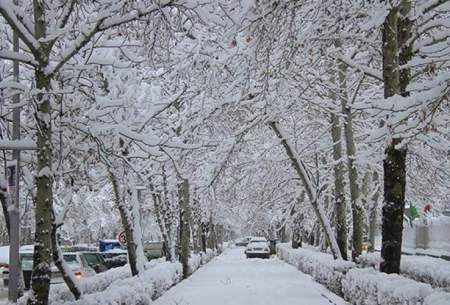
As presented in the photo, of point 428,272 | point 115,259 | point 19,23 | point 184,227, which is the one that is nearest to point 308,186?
point 428,272

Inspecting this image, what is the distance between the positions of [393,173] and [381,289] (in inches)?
98.6

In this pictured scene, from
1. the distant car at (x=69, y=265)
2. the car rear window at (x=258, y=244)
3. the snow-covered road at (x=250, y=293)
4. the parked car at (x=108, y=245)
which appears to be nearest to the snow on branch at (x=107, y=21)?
the snow-covered road at (x=250, y=293)

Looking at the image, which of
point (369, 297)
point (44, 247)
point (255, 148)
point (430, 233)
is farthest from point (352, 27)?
point (430, 233)

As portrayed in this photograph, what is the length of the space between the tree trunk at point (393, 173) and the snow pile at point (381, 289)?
1.78 feet

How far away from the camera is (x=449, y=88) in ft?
21.2

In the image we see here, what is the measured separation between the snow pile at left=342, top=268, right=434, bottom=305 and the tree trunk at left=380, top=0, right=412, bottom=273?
1.78ft

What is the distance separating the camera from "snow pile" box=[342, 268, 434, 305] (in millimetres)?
8617

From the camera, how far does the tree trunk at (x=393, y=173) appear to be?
11773mm

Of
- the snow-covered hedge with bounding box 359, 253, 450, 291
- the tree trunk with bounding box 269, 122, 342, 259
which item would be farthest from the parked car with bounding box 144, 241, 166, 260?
the snow-covered hedge with bounding box 359, 253, 450, 291

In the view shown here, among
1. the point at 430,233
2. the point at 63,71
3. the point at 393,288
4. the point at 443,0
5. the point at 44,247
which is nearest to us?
the point at 44,247

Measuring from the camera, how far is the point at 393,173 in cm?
1184

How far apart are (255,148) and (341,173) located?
516 centimetres

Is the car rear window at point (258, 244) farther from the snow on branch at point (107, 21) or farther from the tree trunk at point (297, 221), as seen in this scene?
the snow on branch at point (107, 21)

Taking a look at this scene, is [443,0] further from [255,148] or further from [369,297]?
[255,148]
